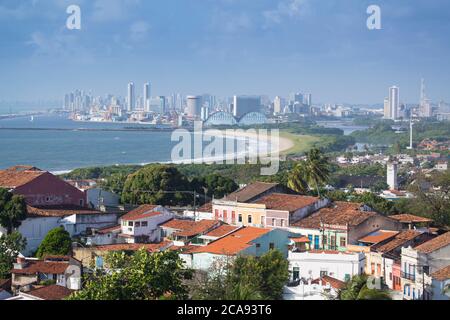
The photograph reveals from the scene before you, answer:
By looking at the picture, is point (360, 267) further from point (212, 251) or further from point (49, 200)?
point (49, 200)

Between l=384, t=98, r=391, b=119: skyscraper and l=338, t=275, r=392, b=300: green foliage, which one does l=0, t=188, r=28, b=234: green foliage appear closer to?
l=338, t=275, r=392, b=300: green foliage

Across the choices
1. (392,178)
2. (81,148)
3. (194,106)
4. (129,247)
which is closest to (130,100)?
(194,106)

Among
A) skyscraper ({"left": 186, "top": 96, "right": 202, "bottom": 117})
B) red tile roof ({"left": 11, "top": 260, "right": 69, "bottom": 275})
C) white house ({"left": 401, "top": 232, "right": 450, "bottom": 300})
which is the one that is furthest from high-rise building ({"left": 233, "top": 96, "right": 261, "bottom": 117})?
white house ({"left": 401, "top": 232, "right": 450, "bottom": 300})

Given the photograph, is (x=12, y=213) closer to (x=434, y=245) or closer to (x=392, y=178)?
(x=434, y=245)

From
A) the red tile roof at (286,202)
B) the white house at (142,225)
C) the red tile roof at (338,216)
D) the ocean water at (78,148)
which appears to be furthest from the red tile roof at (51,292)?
the ocean water at (78,148)

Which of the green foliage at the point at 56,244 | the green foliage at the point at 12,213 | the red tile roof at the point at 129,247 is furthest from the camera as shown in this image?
the green foliage at the point at 12,213

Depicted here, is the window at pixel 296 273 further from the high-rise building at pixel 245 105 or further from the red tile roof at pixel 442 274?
the high-rise building at pixel 245 105
